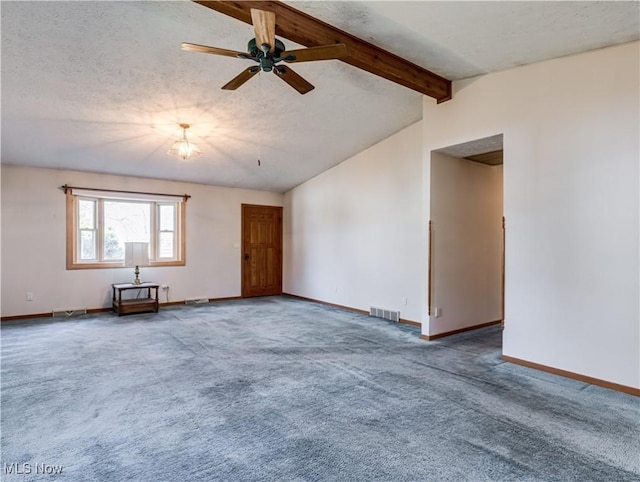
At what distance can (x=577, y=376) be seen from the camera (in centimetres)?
332

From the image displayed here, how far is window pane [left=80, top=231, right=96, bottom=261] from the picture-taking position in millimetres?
6473

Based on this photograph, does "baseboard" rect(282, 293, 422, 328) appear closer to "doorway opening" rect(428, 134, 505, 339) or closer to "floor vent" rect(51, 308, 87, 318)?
"doorway opening" rect(428, 134, 505, 339)

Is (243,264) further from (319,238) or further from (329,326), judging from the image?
(329,326)

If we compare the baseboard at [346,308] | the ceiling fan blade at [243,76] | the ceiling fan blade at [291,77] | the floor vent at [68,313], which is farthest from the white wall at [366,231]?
the floor vent at [68,313]

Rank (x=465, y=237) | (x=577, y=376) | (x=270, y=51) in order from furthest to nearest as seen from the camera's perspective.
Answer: (x=465, y=237) → (x=577, y=376) → (x=270, y=51)

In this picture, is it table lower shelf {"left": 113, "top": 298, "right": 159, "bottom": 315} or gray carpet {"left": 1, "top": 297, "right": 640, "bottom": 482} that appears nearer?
gray carpet {"left": 1, "top": 297, "right": 640, "bottom": 482}

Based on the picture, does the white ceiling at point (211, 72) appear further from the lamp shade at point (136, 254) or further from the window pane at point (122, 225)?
the lamp shade at point (136, 254)

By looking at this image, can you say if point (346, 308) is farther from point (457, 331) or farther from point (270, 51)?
point (270, 51)

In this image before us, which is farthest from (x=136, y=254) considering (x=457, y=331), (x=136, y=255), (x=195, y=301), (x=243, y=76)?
(x=457, y=331)

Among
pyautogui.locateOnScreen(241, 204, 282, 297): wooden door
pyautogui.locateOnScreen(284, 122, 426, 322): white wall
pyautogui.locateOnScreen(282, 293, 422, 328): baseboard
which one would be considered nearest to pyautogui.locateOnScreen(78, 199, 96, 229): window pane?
pyautogui.locateOnScreen(241, 204, 282, 297): wooden door

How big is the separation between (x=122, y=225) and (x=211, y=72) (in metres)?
4.33

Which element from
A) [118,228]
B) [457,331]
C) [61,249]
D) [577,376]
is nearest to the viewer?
[577,376]

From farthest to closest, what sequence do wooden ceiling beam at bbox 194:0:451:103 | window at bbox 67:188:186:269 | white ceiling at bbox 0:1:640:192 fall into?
window at bbox 67:188:186:269 < white ceiling at bbox 0:1:640:192 < wooden ceiling beam at bbox 194:0:451:103

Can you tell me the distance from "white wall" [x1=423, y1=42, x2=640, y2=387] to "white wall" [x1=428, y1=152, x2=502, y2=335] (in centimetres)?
97
